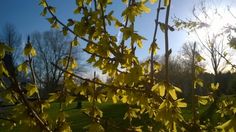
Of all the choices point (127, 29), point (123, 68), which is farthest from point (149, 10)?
point (123, 68)

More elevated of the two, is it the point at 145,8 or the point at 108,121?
the point at 145,8

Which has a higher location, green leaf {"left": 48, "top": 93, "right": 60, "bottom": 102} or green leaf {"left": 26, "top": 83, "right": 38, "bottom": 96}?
green leaf {"left": 26, "top": 83, "right": 38, "bottom": 96}

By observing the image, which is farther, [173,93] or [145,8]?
[145,8]

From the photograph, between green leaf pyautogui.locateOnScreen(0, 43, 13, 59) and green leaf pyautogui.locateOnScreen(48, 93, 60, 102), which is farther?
green leaf pyautogui.locateOnScreen(48, 93, 60, 102)

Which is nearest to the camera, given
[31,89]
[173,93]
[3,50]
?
[173,93]

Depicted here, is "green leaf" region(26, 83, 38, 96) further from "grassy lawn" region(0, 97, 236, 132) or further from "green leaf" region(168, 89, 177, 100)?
"green leaf" region(168, 89, 177, 100)

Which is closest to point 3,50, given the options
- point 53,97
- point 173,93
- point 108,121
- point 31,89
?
point 31,89

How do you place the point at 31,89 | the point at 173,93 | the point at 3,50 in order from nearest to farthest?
the point at 173,93
the point at 3,50
the point at 31,89

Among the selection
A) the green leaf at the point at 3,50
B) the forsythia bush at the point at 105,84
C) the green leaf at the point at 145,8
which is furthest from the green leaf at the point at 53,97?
the green leaf at the point at 145,8

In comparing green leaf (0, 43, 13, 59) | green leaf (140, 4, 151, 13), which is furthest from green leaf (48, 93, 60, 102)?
green leaf (140, 4, 151, 13)

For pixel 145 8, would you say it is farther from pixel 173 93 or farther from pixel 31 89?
pixel 31 89

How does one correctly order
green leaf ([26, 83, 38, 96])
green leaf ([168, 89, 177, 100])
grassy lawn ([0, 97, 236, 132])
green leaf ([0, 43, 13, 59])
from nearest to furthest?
green leaf ([168, 89, 177, 100]) → green leaf ([0, 43, 13, 59]) → grassy lawn ([0, 97, 236, 132]) → green leaf ([26, 83, 38, 96])

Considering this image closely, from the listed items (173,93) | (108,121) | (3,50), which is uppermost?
(3,50)

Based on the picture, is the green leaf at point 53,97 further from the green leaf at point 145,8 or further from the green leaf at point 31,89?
the green leaf at point 145,8
